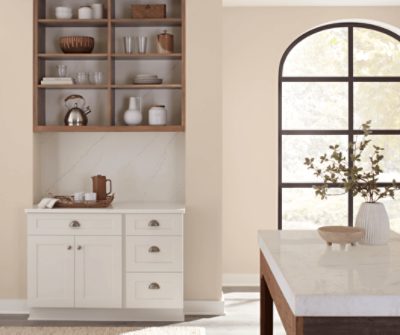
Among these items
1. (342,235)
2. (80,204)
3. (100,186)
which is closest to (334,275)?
(342,235)

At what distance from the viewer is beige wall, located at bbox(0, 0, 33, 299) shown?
463cm

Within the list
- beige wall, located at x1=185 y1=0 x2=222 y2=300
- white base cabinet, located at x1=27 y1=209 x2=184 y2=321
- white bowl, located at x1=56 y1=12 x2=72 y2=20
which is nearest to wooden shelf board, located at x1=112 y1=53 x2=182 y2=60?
beige wall, located at x1=185 y1=0 x2=222 y2=300

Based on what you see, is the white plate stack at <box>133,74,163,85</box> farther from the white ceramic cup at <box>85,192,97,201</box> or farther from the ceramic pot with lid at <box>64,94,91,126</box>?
the white ceramic cup at <box>85,192,97,201</box>

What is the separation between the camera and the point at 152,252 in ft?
14.6

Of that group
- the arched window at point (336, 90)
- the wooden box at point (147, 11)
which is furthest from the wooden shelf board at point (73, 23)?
the arched window at point (336, 90)

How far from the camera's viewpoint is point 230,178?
5672 millimetres

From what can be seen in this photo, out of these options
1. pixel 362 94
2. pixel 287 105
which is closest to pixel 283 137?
pixel 287 105

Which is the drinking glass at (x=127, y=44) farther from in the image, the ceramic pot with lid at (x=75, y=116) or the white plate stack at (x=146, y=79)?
the ceramic pot with lid at (x=75, y=116)

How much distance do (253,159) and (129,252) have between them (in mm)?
1731

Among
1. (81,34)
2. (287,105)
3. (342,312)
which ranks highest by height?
(81,34)

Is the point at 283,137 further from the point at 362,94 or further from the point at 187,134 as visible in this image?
the point at 187,134

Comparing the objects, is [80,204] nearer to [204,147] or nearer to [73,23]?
[204,147]

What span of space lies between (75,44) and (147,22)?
57 centimetres

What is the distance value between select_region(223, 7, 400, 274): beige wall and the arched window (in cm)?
16
